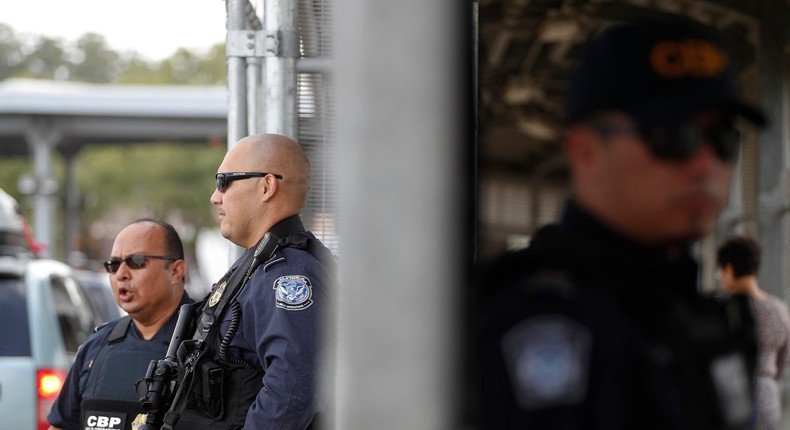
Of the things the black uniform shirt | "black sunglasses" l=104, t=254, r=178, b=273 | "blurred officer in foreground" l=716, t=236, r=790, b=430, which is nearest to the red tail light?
"black sunglasses" l=104, t=254, r=178, b=273

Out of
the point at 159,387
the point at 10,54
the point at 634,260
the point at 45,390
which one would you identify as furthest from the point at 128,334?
the point at 10,54

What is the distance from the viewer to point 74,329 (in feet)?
25.2

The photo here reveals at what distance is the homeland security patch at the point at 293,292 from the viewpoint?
344 centimetres

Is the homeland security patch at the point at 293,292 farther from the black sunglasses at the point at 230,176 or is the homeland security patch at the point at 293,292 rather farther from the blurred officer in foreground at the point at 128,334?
the blurred officer in foreground at the point at 128,334

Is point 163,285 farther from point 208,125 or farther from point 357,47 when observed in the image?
point 208,125

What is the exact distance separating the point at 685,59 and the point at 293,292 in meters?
2.08

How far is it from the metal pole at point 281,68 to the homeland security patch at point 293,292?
825 millimetres

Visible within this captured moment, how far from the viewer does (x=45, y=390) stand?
6.45 m

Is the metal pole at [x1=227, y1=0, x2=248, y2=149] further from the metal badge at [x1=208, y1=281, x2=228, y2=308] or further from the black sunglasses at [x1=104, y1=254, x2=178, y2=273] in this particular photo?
the metal badge at [x1=208, y1=281, x2=228, y2=308]

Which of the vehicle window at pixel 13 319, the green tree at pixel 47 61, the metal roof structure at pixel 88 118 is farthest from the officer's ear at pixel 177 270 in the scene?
the green tree at pixel 47 61

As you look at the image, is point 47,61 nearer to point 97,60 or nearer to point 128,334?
point 97,60

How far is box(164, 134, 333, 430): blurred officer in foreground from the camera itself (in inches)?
133

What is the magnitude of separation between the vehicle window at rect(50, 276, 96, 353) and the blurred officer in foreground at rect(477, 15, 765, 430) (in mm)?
6071

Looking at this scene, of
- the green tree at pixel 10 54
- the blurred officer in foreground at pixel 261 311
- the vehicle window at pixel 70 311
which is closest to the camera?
the blurred officer in foreground at pixel 261 311
